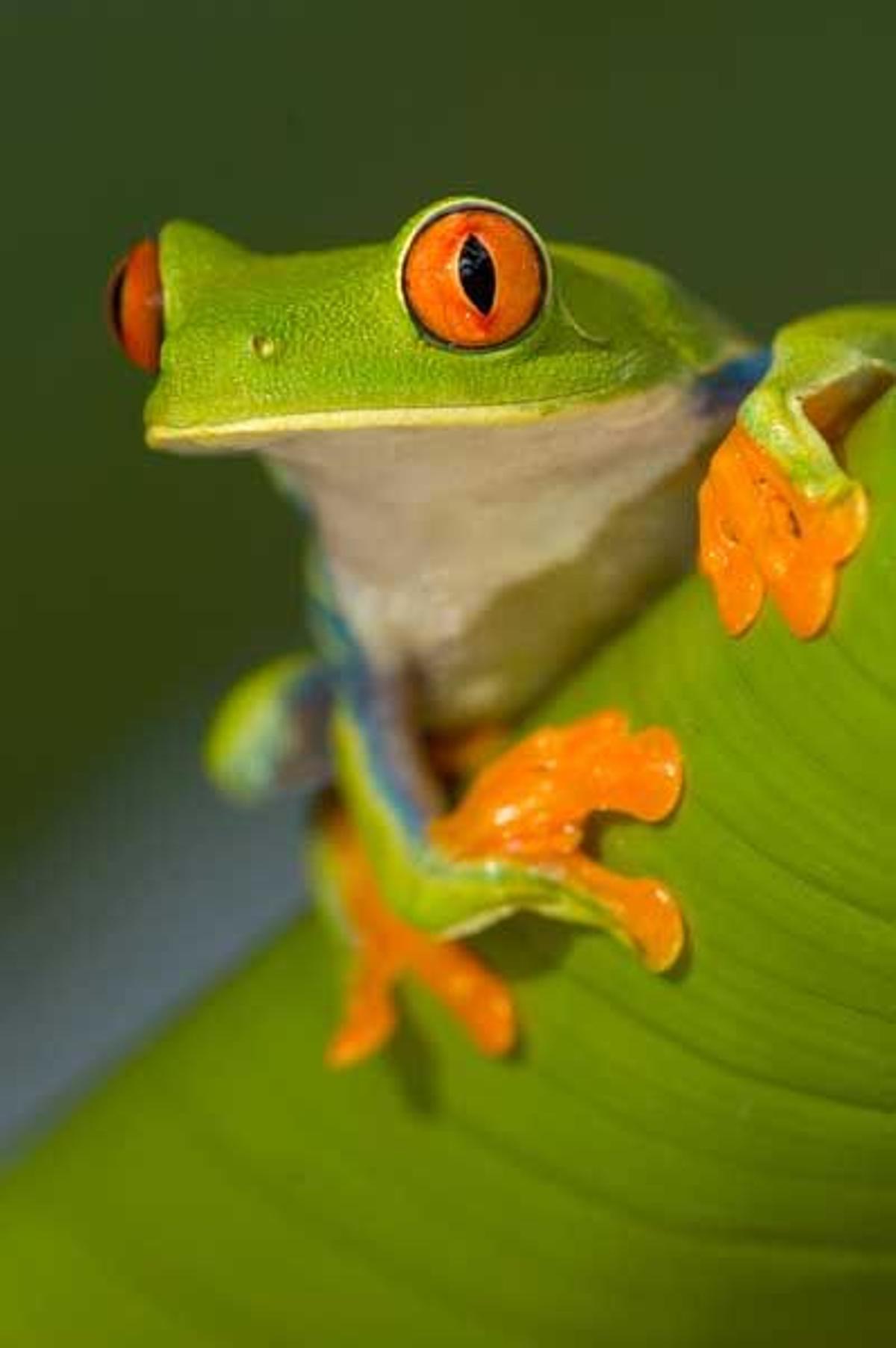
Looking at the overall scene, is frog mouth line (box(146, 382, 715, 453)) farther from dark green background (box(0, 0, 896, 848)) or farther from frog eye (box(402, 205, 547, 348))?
dark green background (box(0, 0, 896, 848))

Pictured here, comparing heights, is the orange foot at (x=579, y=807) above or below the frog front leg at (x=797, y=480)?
below

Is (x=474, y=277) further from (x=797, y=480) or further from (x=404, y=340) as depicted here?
(x=797, y=480)

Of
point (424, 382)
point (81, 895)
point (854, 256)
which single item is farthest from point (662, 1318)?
point (81, 895)

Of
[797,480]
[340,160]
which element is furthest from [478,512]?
[340,160]

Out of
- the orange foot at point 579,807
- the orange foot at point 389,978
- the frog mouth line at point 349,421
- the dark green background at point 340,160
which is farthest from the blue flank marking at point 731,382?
the dark green background at point 340,160

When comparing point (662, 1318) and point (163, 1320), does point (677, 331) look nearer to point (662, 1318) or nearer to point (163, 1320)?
point (662, 1318)

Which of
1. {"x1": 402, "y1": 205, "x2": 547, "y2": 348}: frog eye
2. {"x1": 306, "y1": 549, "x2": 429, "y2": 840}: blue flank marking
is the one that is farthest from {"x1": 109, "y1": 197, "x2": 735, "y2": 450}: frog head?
{"x1": 306, "y1": 549, "x2": 429, "y2": 840}: blue flank marking

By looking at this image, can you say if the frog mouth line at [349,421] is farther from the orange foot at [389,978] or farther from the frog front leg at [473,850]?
the orange foot at [389,978]
